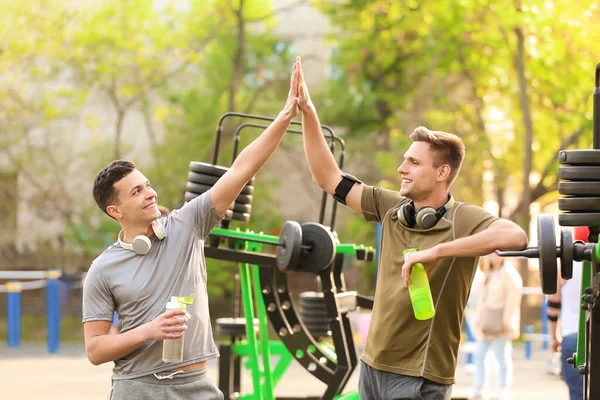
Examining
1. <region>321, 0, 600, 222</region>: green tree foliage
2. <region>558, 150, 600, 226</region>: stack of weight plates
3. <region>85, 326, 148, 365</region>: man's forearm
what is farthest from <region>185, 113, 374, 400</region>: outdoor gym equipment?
<region>321, 0, 600, 222</region>: green tree foliage

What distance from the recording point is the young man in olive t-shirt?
189 inches

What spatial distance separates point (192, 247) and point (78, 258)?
23.0 metres

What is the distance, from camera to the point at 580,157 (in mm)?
4645

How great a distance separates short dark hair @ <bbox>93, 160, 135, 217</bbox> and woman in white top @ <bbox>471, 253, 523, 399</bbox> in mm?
7561

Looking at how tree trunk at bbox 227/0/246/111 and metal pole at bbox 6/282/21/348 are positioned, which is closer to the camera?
metal pole at bbox 6/282/21/348

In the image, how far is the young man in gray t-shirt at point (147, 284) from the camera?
4.68 m

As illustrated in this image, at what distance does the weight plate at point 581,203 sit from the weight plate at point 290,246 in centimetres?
344

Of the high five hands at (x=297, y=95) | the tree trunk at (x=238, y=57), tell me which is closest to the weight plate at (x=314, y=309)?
the high five hands at (x=297, y=95)

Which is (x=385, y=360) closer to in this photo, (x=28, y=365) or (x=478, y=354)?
(x=478, y=354)

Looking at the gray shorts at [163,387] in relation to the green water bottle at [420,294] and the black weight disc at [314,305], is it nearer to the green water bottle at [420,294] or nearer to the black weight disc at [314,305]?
the green water bottle at [420,294]

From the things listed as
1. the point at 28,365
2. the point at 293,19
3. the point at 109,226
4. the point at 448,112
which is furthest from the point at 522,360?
the point at 293,19

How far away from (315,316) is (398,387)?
551 cm

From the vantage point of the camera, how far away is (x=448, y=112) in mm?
25469

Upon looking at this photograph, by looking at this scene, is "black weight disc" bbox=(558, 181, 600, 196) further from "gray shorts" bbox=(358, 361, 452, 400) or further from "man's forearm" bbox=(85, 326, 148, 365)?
"man's forearm" bbox=(85, 326, 148, 365)
